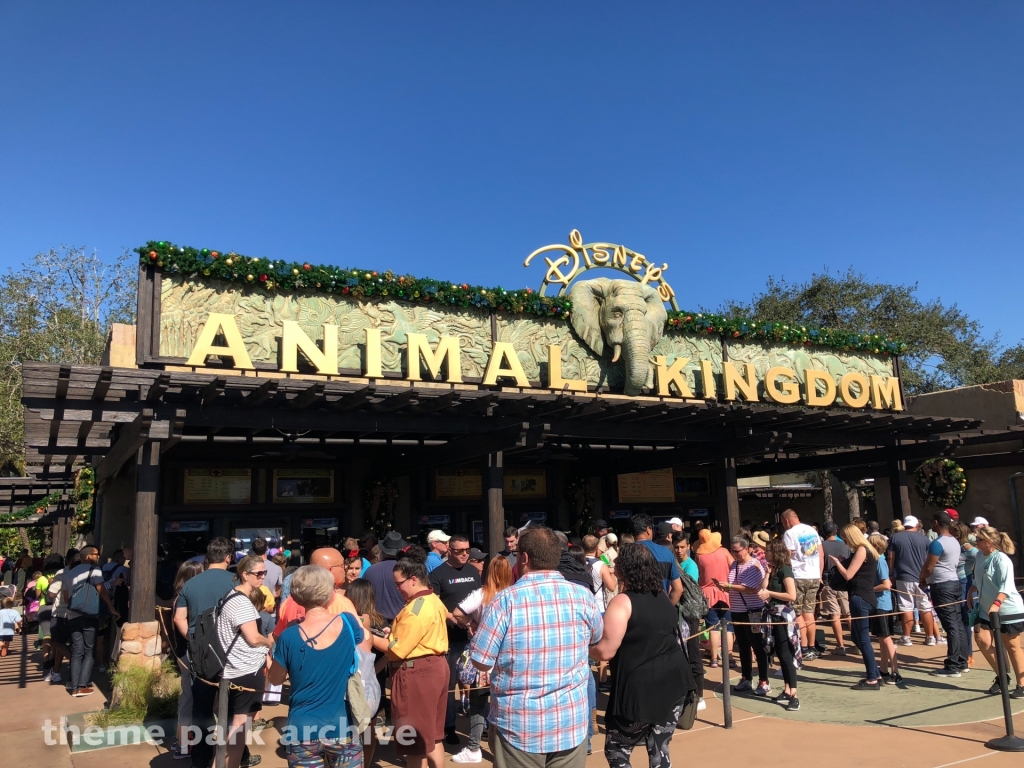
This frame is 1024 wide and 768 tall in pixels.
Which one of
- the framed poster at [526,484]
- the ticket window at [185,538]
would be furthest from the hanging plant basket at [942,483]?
the ticket window at [185,538]

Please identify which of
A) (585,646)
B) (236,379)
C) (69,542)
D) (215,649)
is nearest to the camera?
(585,646)

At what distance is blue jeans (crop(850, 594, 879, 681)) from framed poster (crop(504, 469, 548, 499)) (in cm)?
835

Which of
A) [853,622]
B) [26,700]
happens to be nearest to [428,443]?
[26,700]

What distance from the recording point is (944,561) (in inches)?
330

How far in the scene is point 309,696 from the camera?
13.0ft

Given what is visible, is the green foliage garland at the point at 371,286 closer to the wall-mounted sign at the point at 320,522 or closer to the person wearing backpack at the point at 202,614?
the wall-mounted sign at the point at 320,522

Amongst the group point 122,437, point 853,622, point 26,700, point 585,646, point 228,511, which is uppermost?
point 122,437

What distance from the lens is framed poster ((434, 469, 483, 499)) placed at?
14.7m

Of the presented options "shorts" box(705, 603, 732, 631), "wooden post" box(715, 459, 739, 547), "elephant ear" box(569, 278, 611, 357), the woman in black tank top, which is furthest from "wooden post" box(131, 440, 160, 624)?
"wooden post" box(715, 459, 739, 547)

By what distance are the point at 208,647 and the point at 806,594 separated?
6.51 meters

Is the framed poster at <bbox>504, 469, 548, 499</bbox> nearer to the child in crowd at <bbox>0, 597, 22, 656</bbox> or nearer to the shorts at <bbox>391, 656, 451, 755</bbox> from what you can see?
the child in crowd at <bbox>0, 597, 22, 656</bbox>

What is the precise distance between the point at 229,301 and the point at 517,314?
4.97 meters

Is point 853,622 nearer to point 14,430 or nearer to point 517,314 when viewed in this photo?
point 517,314

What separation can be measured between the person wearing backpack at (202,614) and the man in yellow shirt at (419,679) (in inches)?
57.0
